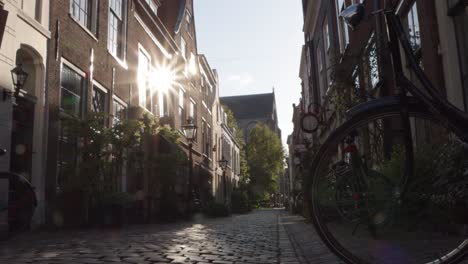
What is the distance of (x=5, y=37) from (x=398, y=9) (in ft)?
21.5

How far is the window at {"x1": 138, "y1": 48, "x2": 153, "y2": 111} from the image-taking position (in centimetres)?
Answer: 1592

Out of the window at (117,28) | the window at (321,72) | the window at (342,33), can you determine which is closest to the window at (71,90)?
the window at (117,28)

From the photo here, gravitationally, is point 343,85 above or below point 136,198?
above

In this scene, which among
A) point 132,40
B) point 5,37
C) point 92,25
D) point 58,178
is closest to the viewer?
point 5,37

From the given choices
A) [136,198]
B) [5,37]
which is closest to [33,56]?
[5,37]

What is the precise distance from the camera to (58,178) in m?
10.1

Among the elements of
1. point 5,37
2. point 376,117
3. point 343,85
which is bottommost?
point 376,117

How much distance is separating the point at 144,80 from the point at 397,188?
14576 millimetres

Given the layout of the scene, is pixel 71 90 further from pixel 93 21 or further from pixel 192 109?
pixel 192 109

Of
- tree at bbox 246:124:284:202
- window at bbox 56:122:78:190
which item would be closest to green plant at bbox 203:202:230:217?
window at bbox 56:122:78:190

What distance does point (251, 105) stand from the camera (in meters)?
79.6

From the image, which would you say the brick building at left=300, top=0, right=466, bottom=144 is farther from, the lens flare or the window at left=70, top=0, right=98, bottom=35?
the lens flare

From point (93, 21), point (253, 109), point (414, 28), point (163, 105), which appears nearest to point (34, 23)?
point (93, 21)

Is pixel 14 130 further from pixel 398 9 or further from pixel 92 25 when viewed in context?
pixel 398 9
